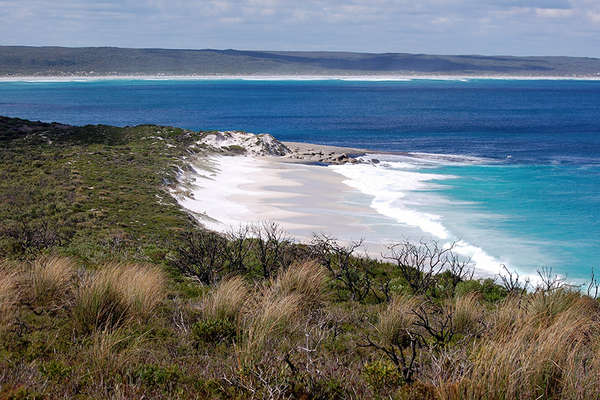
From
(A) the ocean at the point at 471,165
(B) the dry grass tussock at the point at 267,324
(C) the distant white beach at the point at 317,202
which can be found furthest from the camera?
(A) the ocean at the point at 471,165

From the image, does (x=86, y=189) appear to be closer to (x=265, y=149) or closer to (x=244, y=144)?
(x=265, y=149)

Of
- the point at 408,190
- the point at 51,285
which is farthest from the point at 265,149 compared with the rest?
the point at 51,285

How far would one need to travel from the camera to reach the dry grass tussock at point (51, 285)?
8.31 m

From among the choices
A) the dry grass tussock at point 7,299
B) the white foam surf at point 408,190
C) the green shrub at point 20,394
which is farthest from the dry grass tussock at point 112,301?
the white foam surf at point 408,190

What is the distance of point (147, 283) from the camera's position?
8234mm

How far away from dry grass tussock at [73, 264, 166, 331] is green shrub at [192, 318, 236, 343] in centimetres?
96

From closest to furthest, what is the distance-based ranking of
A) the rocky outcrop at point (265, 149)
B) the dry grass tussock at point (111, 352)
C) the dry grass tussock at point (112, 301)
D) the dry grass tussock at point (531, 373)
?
the dry grass tussock at point (531, 373) < the dry grass tussock at point (111, 352) < the dry grass tussock at point (112, 301) < the rocky outcrop at point (265, 149)

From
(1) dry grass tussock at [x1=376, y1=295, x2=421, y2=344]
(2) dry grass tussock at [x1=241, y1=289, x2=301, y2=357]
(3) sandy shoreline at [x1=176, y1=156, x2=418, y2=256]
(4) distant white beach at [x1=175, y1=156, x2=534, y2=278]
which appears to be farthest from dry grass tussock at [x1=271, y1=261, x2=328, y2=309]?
(3) sandy shoreline at [x1=176, y1=156, x2=418, y2=256]

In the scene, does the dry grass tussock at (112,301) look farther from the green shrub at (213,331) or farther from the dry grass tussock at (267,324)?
the dry grass tussock at (267,324)

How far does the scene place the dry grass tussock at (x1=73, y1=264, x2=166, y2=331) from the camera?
23.6 ft

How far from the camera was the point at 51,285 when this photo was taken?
8578 millimetres

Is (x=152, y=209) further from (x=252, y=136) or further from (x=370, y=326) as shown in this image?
(x=252, y=136)

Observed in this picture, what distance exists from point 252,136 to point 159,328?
164 ft

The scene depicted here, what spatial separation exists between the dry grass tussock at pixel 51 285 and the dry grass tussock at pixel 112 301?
0.62m
